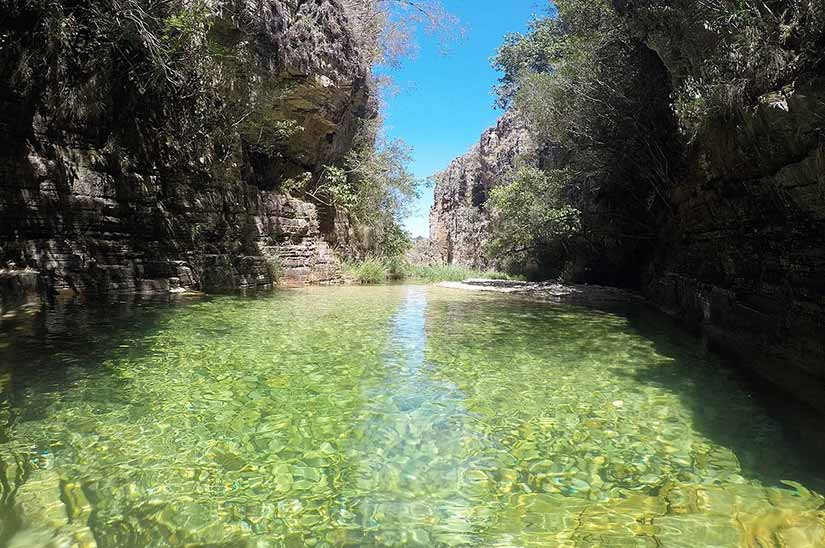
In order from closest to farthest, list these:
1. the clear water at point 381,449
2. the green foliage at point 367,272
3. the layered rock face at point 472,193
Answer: the clear water at point 381,449 < the green foliage at point 367,272 < the layered rock face at point 472,193

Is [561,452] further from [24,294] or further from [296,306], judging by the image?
[24,294]

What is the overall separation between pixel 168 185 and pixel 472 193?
2912 centimetres

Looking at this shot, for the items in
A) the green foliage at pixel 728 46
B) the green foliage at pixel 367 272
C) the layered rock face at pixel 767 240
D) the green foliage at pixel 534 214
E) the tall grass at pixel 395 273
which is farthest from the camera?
the tall grass at pixel 395 273

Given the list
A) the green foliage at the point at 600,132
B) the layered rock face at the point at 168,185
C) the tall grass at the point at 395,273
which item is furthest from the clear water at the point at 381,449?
the tall grass at the point at 395,273

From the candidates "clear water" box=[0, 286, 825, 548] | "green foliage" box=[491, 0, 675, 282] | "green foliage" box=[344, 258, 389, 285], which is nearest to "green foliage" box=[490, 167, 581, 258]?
"green foliage" box=[491, 0, 675, 282]

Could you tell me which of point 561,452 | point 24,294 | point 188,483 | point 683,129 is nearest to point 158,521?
point 188,483

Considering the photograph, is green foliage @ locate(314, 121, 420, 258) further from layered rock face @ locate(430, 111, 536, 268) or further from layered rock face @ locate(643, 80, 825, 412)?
layered rock face @ locate(643, 80, 825, 412)

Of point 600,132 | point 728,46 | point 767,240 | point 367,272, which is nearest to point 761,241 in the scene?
point 767,240

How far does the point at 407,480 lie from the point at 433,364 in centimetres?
249

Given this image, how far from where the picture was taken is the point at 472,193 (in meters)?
37.4

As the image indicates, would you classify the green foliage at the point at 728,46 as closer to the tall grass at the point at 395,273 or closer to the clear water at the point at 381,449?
the clear water at the point at 381,449

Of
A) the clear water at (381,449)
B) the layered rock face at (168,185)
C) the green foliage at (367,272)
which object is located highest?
the layered rock face at (168,185)

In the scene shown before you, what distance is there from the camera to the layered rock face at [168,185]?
7.95m

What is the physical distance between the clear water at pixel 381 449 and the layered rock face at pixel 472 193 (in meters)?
24.2
